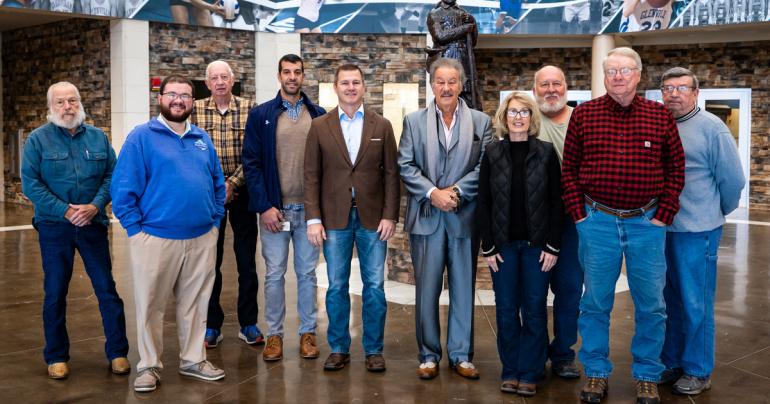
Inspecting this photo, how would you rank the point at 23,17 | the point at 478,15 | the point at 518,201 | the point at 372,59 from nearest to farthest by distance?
the point at 518,201
the point at 23,17
the point at 478,15
the point at 372,59

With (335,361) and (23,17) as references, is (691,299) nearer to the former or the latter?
(335,361)

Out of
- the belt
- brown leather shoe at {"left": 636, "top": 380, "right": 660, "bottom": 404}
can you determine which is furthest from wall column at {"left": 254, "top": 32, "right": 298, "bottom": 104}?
brown leather shoe at {"left": 636, "top": 380, "right": 660, "bottom": 404}

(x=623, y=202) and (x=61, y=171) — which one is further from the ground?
(x=61, y=171)

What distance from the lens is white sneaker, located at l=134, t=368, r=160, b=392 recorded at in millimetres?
4203

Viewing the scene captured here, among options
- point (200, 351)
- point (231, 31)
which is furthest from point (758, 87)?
point (200, 351)

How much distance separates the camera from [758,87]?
50.6 ft

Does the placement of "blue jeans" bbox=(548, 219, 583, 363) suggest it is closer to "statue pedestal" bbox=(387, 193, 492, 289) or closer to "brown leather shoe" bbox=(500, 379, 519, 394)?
"brown leather shoe" bbox=(500, 379, 519, 394)

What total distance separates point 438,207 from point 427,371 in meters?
0.95

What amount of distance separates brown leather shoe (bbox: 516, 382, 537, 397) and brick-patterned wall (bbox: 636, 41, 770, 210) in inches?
519

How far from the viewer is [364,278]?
15.3ft

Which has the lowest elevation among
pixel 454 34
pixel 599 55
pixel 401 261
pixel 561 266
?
pixel 401 261

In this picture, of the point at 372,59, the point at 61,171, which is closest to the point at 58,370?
the point at 61,171

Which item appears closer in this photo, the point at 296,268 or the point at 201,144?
the point at 201,144

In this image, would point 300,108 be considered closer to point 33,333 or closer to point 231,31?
point 33,333
